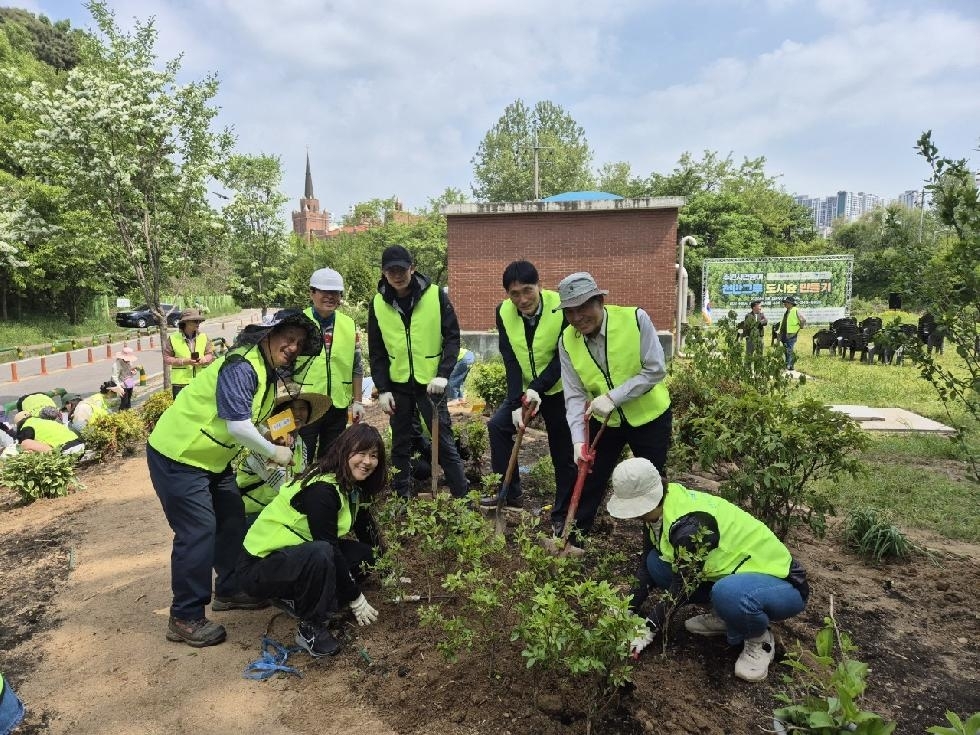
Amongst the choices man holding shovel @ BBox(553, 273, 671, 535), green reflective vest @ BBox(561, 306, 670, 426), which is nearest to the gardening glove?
man holding shovel @ BBox(553, 273, 671, 535)

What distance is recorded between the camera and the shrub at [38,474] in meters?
5.27

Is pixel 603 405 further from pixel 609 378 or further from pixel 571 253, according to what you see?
pixel 571 253

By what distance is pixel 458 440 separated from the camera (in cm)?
521

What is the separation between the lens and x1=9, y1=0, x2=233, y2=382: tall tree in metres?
7.81

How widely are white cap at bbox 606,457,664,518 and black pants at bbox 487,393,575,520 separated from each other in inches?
52.7

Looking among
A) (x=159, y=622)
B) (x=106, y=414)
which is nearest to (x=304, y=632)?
(x=159, y=622)

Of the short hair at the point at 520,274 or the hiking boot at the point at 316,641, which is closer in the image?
the hiking boot at the point at 316,641

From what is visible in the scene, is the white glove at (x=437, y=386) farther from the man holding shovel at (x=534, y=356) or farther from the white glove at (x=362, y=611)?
the white glove at (x=362, y=611)

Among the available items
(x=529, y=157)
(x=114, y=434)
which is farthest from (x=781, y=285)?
(x=529, y=157)

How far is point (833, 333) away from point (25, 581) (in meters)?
14.7

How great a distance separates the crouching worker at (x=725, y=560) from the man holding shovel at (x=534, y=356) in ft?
4.38

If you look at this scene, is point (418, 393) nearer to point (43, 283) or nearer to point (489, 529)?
point (489, 529)

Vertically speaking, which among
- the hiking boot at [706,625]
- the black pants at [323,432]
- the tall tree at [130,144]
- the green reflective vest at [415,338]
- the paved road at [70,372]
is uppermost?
the tall tree at [130,144]

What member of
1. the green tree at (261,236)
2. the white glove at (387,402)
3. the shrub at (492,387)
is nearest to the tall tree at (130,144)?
the green tree at (261,236)
